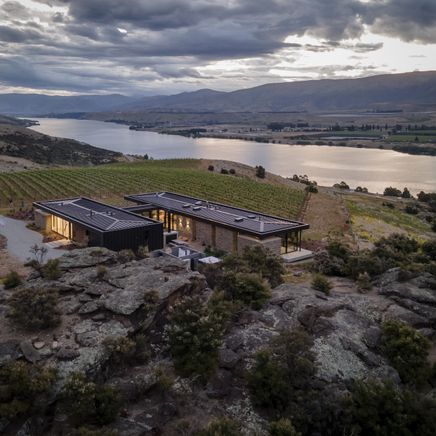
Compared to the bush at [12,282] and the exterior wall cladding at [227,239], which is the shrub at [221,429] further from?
the exterior wall cladding at [227,239]

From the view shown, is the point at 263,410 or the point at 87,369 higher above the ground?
the point at 87,369

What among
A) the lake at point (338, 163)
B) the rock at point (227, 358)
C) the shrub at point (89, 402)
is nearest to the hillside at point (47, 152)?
the lake at point (338, 163)

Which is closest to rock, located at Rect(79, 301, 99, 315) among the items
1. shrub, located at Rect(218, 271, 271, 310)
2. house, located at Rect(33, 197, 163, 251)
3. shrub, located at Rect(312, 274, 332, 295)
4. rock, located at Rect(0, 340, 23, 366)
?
rock, located at Rect(0, 340, 23, 366)

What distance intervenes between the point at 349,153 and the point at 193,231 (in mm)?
130504

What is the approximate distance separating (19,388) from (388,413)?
8958 millimetres

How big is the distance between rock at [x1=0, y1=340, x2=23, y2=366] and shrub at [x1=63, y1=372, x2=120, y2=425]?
1.90 metres

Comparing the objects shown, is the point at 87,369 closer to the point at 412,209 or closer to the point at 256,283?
the point at 256,283

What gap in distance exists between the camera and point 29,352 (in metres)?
12.0

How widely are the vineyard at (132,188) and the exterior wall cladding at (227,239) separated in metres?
12.0

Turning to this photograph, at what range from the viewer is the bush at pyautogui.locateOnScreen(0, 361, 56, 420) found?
405 inches

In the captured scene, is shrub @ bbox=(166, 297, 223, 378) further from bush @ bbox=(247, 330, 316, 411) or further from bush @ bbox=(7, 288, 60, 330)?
bush @ bbox=(7, 288, 60, 330)

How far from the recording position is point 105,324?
1369 centimetres

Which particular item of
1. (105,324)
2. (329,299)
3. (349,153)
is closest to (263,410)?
(105,324)

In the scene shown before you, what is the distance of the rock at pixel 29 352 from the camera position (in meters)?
11.9
